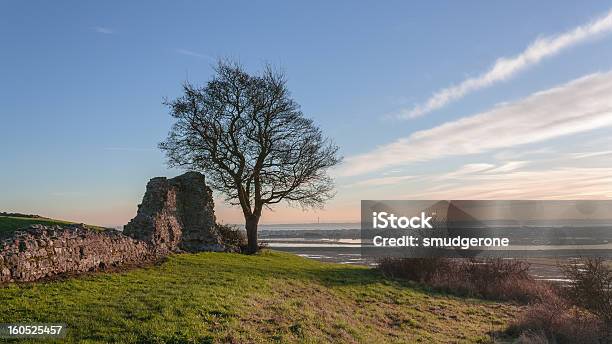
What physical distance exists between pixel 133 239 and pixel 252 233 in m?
12.6

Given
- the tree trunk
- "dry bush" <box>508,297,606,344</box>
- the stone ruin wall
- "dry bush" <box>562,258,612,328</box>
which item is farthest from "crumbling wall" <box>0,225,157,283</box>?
"dry bush" <box>562,258,612,328</box>

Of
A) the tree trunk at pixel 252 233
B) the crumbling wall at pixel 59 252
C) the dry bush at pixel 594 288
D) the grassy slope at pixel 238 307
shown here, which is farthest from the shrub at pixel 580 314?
the tree trunk at pixel 252 233

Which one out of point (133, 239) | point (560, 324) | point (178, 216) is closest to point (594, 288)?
point (560, 324)

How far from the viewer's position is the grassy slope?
1148cm

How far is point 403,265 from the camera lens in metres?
29.0

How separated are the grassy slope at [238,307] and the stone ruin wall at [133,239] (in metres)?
0.87

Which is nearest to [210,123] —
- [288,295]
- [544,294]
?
[288,295]

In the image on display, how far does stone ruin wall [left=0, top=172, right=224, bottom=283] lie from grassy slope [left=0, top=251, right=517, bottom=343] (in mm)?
870

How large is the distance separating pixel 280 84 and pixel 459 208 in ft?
55.2

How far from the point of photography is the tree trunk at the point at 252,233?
32.6m

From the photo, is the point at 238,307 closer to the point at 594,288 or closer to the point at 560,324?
the point at 560,324

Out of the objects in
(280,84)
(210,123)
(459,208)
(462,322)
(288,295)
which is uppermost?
(280,84)

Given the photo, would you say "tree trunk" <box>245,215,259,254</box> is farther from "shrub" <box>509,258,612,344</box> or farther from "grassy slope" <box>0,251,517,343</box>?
"shrub" <box>509,258,612,344</box>

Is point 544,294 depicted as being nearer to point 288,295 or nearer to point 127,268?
point 288,295
